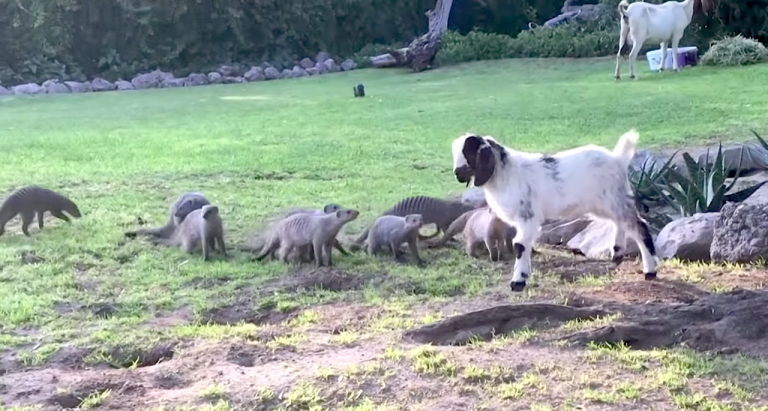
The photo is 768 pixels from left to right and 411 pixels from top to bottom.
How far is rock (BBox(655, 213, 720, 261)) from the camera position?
650cm

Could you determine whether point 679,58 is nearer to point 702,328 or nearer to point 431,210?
point 431,210

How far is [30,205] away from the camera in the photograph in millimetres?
8125

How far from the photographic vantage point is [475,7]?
32.9 m

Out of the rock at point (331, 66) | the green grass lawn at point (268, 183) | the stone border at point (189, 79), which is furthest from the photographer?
the rock at point (331, 66)

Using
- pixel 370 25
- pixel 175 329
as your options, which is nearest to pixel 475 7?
pixel 370 25

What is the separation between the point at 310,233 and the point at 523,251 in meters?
1.56

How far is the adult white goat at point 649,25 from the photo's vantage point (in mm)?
19250

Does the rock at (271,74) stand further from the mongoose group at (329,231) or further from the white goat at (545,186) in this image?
the white goat at (545,186)

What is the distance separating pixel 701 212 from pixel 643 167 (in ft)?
2.43

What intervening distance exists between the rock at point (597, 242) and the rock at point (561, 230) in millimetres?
121

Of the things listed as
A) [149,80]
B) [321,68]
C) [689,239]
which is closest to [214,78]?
[149,80]

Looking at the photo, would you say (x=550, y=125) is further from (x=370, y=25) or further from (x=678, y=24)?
(x=370, y=25)

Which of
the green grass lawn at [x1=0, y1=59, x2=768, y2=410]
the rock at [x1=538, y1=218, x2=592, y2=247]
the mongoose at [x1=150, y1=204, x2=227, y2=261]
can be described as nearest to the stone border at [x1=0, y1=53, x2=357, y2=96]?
the green grass lawn at [x1=0, y1=59, x2=768, y2=410]

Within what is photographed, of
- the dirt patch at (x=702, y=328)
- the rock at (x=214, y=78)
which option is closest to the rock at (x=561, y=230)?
the dirt patch at (x=702, y=328)
